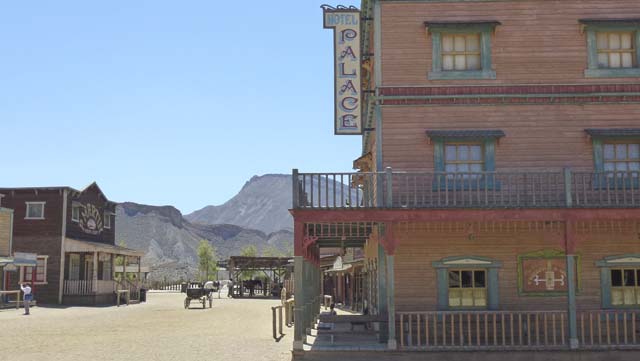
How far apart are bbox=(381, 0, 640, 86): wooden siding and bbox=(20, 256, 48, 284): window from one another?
27.5 metres

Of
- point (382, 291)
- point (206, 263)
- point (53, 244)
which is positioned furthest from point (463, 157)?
point (206, 263)

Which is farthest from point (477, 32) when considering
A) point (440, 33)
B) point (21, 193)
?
point (21, 193)

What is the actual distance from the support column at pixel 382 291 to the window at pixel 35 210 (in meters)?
27.9

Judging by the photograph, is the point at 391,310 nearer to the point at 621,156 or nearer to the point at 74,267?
the point at 621,156

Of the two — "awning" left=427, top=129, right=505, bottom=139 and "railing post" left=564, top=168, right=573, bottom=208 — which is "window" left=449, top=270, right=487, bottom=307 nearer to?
"railing post" left=564, top=168, right=573, bottom=208

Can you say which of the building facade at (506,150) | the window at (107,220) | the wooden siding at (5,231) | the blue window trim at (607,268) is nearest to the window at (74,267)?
the wooden siding at (5,231)

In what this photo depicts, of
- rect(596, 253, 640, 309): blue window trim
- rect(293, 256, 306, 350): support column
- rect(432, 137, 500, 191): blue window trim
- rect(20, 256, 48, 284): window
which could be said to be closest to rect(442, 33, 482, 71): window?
rect(432, 137, 500, 191): blue window trim

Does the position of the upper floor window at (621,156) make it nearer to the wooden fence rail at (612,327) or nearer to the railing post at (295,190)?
the wooden fence rail at (612,327)

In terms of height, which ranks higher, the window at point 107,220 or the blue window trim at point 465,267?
the window at point 107,220

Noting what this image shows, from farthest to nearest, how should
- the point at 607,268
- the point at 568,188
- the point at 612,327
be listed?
the point at 607,268
the point at 612,327
the point at 568,188

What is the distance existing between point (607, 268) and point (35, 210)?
106 feet

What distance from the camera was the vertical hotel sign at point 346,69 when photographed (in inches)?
812

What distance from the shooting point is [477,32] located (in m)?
20.2

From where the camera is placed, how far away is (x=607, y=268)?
63.6 feet
